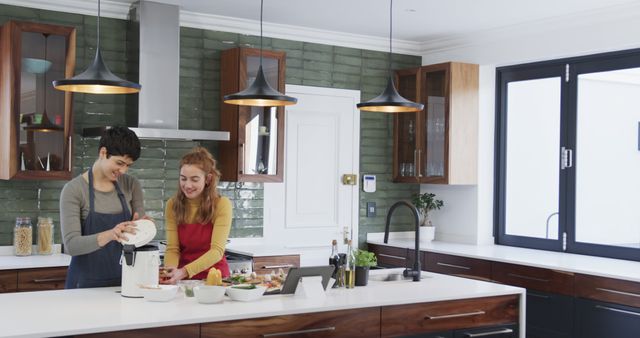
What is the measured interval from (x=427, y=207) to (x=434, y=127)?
80 cm

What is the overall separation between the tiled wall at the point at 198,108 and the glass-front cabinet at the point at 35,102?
0.33 metres

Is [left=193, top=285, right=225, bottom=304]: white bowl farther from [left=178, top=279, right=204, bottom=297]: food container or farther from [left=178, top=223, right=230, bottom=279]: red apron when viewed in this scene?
[left=178, top=223, right=230, bottom=279]: red apron

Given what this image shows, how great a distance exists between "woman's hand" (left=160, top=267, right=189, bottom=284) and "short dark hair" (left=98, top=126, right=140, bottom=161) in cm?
55

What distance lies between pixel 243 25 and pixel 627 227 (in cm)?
335

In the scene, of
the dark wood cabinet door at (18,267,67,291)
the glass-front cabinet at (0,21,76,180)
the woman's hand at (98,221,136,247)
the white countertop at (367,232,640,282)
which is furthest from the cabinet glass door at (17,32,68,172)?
the white countertop at (367,232,640,282)

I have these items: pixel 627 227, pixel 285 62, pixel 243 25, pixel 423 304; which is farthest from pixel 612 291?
pixel 243 25

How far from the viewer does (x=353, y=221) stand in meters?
7.08

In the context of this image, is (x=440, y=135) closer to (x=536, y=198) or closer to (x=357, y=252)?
(x=536, y=198)

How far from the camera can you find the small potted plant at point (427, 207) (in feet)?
23.1

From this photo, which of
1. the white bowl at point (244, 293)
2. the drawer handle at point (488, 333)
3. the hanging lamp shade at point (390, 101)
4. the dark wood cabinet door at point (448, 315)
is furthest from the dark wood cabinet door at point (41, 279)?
the drawer handle at point (488, 333)

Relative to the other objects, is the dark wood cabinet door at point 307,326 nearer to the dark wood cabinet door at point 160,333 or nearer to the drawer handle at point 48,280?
the dark wood cabinet door at point 160,333

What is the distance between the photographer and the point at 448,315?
3.78 m

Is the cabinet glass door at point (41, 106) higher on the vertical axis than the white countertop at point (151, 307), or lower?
higher

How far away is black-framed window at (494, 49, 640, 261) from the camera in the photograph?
5836 mm
